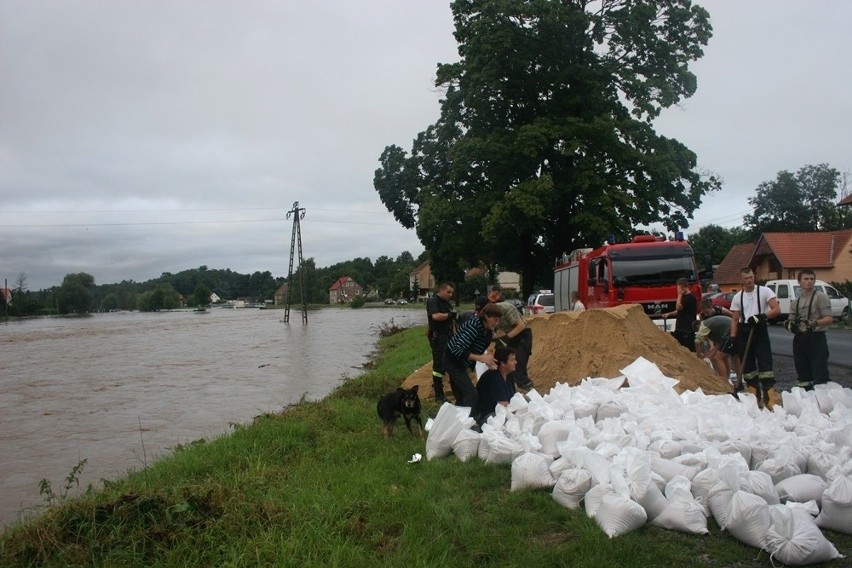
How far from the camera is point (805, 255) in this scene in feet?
139

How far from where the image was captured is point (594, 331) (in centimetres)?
1027

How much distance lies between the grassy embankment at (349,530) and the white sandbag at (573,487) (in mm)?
76

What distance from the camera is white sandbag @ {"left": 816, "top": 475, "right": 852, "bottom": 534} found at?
4117mm

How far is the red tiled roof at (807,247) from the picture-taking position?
4138 centimetres

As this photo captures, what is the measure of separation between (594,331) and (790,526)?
645cm

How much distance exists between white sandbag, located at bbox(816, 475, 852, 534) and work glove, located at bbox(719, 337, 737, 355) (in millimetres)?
5118

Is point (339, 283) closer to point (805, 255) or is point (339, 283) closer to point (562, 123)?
point (805, 255)

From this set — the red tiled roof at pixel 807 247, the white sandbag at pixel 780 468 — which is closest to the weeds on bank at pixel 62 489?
the white sandbag at pixel 780 468

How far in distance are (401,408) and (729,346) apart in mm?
4768

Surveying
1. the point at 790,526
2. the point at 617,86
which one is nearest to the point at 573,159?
the point at 617,86

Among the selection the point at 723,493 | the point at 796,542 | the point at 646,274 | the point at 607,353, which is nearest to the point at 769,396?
the point at 607,353

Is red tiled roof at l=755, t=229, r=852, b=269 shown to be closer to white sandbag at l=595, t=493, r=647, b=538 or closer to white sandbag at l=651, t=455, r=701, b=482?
white sandbag at l=651, t=455, r=701, b=482

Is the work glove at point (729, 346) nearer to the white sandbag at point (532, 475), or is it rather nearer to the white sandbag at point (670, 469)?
the white sandbag at point (670, 469)

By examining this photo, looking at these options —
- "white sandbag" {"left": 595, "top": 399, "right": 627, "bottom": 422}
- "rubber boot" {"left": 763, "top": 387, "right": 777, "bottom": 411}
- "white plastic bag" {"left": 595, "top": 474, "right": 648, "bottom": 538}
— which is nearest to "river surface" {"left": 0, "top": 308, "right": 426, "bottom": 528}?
"white sandbag" {"left": 595, "top": 399, "right": 627, "bottom": 422}
